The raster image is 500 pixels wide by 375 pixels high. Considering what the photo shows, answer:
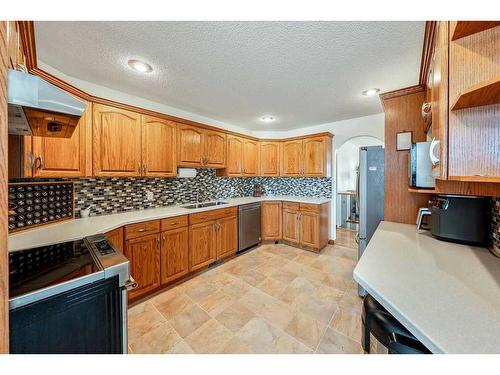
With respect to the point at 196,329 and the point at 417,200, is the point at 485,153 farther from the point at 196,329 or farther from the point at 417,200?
the point at 196,329

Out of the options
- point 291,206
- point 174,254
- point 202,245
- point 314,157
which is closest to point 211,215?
point 202,245

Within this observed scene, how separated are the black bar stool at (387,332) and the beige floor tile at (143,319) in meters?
1.63

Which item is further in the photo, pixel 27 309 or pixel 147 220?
pixel 147 220

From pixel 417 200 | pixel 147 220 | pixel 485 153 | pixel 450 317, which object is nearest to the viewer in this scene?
pixel 450 317

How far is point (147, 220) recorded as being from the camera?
6.48 ft

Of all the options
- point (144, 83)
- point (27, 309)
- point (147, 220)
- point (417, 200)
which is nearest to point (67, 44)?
point (144, 83)

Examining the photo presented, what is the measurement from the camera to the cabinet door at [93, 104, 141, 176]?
1871mm

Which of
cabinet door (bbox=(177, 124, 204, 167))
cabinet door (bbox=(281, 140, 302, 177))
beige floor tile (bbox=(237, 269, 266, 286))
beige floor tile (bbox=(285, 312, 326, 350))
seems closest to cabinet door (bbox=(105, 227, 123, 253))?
cabinet door (bbox=(177, 124, 204, 167))

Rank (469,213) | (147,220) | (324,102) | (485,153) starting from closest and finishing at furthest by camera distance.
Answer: (485,153), (469,213), (147,220), (324,102)

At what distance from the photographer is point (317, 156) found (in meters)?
3.40

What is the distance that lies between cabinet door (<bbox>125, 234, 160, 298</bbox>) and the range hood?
1187mm

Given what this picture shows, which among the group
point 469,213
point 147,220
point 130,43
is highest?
point 130,43
